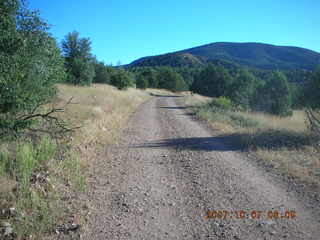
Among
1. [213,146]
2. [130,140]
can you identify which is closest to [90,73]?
[130,140]

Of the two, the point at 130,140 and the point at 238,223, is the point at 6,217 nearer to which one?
the point at 238,223

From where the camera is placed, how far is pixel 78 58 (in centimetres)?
2700

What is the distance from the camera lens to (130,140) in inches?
331

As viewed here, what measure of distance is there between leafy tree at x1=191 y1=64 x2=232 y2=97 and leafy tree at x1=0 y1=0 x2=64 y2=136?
51639 mm

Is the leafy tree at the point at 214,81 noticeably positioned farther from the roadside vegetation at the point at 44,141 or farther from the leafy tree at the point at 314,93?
the roadside vegetation at the point at 44,141

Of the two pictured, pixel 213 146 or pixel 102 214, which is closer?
pixel 102 214

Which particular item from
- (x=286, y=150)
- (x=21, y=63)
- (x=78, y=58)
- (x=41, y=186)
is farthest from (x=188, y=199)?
(x=78, y=58)

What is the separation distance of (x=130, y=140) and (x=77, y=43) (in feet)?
78.1

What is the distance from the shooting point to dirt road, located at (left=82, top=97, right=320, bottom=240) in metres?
3.15

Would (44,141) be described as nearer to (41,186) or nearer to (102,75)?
(41,186)

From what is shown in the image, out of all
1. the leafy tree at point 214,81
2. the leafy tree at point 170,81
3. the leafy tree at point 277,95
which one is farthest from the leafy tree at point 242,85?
the leafy tree at point 170,81

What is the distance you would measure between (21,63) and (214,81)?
55.4 metres

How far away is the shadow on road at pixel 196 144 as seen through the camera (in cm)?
749

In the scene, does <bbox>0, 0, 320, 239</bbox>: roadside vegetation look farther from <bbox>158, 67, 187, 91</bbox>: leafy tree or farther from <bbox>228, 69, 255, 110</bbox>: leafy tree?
<bbox>158, 67, 187, 91</bbox>: leafy tree
